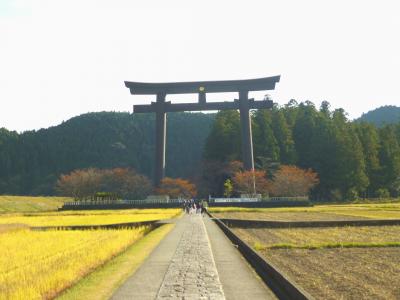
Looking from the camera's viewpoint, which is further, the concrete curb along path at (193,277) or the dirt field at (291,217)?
the dirt field at (291,217)

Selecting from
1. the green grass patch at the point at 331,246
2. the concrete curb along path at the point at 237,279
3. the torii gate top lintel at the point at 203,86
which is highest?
the torii gate top lintel at the point at 203,86

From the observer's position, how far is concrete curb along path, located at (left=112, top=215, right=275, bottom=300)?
793 cm

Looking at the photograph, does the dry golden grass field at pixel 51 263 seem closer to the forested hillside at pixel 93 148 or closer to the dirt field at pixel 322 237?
the dirt field at pixel 322 237

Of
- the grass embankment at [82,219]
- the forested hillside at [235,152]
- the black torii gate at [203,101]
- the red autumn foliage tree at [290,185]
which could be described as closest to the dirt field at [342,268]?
the grass embankment at [82,219]

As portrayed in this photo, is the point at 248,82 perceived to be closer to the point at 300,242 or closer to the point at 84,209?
the point at 84,209

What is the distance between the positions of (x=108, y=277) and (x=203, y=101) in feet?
166

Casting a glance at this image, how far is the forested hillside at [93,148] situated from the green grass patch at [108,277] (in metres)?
103

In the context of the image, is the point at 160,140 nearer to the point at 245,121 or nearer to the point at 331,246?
the point at 245,121

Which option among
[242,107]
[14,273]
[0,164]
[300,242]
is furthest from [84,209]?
[0,164]

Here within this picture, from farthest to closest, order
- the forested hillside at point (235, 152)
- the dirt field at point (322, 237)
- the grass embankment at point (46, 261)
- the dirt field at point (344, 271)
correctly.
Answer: the forested hillside at point (235, 152), the dirt field at point (322, 237), the grass embankment at point (46, 261), the dirt field at point (344, 271)

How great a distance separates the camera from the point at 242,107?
60281mm

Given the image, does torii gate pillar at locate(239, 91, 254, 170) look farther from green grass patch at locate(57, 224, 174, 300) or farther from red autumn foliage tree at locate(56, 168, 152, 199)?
green grass patch at locate(57, 224, 174, 300)

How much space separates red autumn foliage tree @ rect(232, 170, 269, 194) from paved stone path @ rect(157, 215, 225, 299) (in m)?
46.5

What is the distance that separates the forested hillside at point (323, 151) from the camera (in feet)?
245
